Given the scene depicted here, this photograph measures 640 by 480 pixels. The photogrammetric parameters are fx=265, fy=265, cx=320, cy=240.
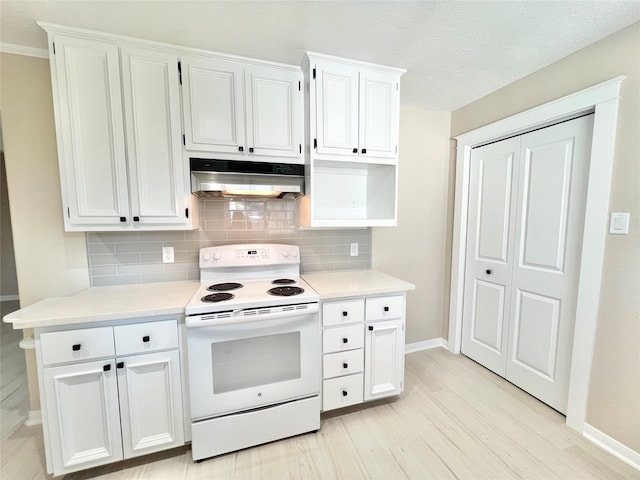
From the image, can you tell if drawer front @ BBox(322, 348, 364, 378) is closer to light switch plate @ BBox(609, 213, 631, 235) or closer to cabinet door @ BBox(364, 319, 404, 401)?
cabinet door @ BBox(364, 319, 404, 401)

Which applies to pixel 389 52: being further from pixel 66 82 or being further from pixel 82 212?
pixel 82 212

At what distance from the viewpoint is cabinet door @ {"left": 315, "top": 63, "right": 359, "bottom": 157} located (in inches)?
72.8

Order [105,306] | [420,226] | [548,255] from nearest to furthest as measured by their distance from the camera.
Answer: [105,306]
[548,255]
[420,226]

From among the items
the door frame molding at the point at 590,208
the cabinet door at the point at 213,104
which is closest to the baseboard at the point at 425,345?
the door frame molding at the point at 590,208

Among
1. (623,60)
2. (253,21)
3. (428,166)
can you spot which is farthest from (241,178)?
(623,60)

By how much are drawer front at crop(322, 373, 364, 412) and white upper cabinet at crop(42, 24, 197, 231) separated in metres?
1.55

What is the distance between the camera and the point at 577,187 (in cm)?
178

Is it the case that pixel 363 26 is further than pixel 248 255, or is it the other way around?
pixel 248 255

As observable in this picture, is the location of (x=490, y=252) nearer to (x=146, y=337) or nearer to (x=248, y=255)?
(x=248, y=255)

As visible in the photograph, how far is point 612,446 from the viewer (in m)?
1.60

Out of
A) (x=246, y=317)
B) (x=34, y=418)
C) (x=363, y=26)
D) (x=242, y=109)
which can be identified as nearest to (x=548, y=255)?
(x=363, y=26)

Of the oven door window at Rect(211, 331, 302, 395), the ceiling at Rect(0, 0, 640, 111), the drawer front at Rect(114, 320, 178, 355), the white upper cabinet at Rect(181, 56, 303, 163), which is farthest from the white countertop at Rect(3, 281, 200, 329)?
the ceiling at Rect(0, 0, 640, 111)

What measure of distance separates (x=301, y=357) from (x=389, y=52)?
209cm

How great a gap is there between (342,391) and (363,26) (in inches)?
91.6
